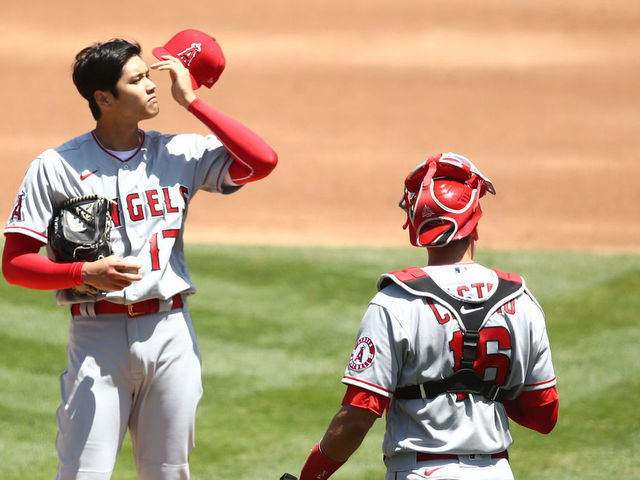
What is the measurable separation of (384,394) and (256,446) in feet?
11.5

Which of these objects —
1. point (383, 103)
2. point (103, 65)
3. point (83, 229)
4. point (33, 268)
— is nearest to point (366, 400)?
point (83, 229)

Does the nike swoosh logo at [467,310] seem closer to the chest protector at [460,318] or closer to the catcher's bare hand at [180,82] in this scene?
the chest protector at [460,318]

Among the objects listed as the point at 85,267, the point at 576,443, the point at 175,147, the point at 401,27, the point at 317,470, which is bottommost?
the point at 576,443

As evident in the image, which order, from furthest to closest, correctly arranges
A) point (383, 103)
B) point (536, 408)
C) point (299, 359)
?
1. point (383, 103)
2. point (299, 359)
3. point (536, 408)

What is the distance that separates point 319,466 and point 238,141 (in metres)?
1.24

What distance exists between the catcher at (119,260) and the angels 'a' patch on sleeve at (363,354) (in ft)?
2.86

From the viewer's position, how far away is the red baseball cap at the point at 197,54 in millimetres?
3482

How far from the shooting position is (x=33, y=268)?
3.15m

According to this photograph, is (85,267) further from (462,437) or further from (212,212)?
(212,212)

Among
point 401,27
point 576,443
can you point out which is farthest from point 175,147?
point 401,27

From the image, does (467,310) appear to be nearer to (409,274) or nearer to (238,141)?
(409,274)

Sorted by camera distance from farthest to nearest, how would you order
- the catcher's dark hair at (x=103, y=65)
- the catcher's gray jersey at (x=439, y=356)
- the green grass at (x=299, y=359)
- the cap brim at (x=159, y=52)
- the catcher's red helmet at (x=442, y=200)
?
the green grass at (x=299, y=359), the cap brim at (x=159, y=52), the catcher's dark hair at (x=103, y=65), the catcher's red helmet at (x=442, y=200), the catcher's gray jersey at (x=439, y=356)

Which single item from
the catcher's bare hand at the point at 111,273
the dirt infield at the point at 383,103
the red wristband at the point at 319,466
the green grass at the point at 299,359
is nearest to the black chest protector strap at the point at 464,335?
the red wristband at the point at 319,466

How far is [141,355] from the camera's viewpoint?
3.17 meters
